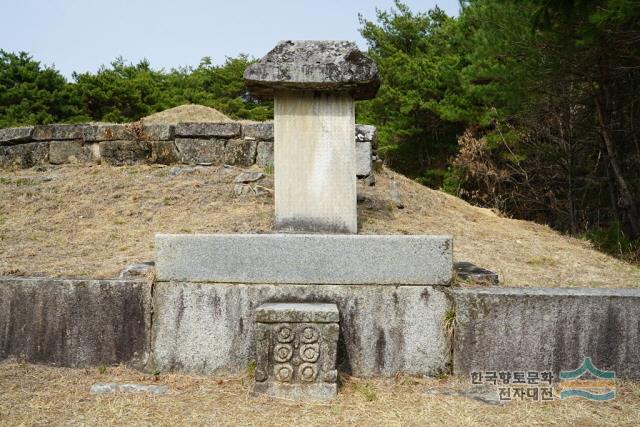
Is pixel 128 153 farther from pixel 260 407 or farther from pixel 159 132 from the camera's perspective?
pixel 260 407

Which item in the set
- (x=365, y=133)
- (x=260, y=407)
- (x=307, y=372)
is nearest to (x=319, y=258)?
(x=307, y=372)

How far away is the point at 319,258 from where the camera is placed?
352cm

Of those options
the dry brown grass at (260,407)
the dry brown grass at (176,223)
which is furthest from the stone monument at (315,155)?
the dry brown grass at (260,407)

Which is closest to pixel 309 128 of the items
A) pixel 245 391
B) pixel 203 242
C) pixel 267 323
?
pixel 203 242

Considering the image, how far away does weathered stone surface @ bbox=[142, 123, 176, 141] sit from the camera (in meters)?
7.81

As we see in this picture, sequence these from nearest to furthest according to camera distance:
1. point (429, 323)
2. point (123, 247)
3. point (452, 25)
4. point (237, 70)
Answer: point (429, 323) < point (123, 247) < point (452, 25) < point (237, 70)

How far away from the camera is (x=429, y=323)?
139 inches

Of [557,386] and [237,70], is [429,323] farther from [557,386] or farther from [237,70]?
[237,70]

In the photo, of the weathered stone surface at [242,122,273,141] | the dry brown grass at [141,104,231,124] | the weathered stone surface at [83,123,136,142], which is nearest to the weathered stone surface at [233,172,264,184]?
the weathered stone surface at [242,122,273,141]

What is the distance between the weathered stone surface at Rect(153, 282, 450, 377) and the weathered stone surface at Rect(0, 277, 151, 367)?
15 centimetres

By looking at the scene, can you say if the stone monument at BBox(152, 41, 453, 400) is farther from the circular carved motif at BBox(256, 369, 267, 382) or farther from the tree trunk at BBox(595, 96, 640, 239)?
the tree trunk at BBox(595, 96, 640, 239)

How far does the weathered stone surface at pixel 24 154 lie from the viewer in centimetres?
815

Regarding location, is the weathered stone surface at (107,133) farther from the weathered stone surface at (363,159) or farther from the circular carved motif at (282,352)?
the circular carved motif at (282,352)

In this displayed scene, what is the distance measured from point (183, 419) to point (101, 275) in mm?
1486
